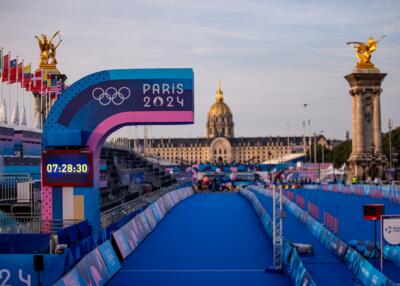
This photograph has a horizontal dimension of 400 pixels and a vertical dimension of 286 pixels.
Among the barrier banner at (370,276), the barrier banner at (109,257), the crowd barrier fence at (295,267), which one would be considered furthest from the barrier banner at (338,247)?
the barrier banner at (109,257)

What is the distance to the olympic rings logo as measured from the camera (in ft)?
66.2

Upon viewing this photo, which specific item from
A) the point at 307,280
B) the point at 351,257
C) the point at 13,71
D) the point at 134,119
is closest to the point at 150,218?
the point at 134,119

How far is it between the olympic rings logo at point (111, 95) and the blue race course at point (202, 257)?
4794 mm

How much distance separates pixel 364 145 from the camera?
6856 cm

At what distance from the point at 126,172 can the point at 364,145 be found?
26769 mm

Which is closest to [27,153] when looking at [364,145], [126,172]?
[126,172]

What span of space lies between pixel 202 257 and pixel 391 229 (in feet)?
24.4

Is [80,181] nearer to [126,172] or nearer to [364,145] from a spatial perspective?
[126,172]

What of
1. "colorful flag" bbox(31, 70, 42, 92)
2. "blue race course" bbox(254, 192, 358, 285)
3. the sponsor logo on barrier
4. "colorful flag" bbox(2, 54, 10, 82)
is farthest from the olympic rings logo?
"colorful flag" bbox(31, 70, 42, 92)

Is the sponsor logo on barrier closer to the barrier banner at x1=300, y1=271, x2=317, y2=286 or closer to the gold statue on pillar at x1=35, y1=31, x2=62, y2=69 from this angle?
the barrier banner at x1=300, y1=271, x2=317, y2=286

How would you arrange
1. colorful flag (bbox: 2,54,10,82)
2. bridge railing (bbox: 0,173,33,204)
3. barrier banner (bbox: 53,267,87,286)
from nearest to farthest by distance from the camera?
barrier banner (bbox: 53,267,87,286) < bridge railing (bbox: 0,173,33,204) < colorful flag (bbox: 2,54,10,82)

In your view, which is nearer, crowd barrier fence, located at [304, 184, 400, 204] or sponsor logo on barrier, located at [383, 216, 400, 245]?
sponsor logo on barrier, located at [383, 216, 400, 245]

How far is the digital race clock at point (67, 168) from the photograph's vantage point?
20141 mm

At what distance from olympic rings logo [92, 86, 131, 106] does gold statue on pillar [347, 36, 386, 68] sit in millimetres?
51932
